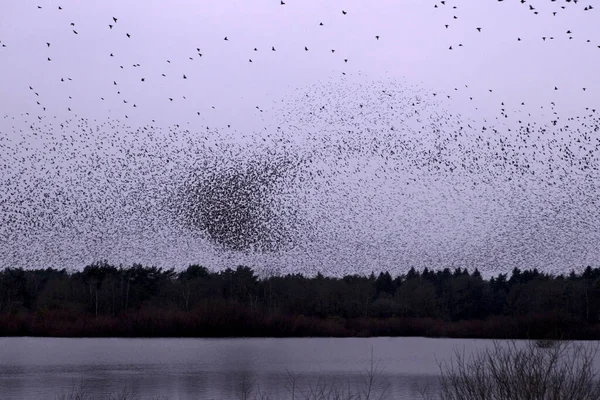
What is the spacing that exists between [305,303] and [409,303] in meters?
13.0

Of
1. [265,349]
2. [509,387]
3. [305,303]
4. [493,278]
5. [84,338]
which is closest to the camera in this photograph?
[509,387]

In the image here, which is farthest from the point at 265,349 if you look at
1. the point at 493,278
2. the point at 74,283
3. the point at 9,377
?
the point at 493,278

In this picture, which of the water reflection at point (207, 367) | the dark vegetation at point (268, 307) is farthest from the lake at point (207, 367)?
the dark vegetation at point (268, 307)

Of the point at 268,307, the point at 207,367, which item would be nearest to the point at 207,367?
the point at 207,367

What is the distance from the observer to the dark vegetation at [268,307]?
73.8 m

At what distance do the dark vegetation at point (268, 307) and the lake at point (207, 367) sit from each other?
743 cm

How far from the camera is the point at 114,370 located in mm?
40031

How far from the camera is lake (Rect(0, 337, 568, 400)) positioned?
31328mm

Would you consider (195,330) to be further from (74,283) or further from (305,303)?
(74,283)

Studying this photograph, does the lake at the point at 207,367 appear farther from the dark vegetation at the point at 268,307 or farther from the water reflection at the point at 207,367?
the dark vegetation at the point at 268,307

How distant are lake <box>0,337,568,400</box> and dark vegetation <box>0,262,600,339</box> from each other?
24.4 feet

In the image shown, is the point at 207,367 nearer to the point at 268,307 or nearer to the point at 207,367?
the point at 207,367

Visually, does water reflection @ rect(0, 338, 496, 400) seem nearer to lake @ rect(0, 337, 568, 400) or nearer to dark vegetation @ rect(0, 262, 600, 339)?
lake @ rect(0, 337, 568, 400)

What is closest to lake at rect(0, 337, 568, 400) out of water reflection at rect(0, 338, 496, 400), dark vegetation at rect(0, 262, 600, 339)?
water reflection at rect(0, 338, 496, 400)
